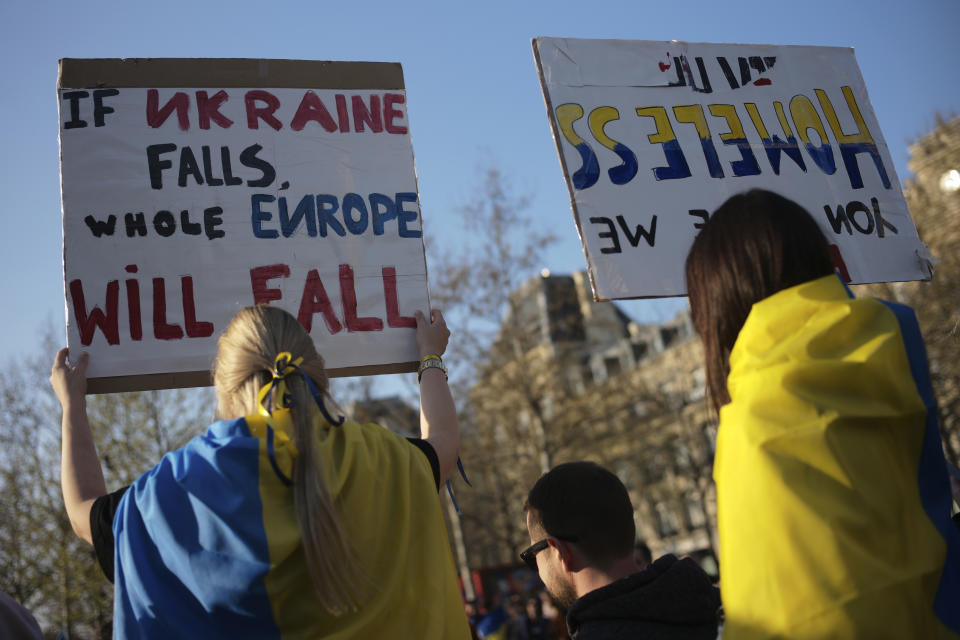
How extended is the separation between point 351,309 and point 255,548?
56.4 inches

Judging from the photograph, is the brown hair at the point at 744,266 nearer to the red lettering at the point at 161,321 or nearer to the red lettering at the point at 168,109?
the red lettering at the point at 161,321

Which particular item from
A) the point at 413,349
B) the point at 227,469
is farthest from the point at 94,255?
the point at 227,469

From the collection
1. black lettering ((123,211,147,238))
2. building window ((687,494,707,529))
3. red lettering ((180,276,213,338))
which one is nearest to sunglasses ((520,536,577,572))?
red lettering ((180,276,213,338))

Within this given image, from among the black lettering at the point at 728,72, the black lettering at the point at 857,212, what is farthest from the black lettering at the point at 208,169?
the black lettering at the point at 857,212

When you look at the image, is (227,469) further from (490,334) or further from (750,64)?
(490,334)

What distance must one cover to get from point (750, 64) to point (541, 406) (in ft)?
56.0

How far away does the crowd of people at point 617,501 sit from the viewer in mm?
1319

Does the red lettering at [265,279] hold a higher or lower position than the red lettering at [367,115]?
lower

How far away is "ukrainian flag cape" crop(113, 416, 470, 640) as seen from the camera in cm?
191

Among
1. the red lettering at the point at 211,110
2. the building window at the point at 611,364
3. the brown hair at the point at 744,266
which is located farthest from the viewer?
the building window at the point at 611,364

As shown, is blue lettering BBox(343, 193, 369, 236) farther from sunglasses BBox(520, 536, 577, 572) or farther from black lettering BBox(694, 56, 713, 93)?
black lettering BBox(694, 56, 713, 93)

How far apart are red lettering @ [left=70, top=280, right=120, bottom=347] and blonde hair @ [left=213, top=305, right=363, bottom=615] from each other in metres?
1.01

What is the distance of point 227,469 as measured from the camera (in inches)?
77.0

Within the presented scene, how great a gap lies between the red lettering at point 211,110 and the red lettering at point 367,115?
499mm
